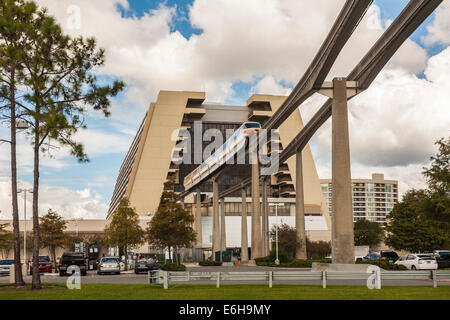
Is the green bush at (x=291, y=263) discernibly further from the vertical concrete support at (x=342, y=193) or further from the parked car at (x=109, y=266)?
the parked car at (x=109, y=266)

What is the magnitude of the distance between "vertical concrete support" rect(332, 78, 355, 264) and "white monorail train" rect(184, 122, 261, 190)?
77.2 feet

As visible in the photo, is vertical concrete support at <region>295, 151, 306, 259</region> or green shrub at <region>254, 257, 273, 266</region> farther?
vertical concrete support at <region>295, 151, 306, 259</region>

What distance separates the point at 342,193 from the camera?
114 ft

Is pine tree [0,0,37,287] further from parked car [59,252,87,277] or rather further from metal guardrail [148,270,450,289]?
parked car [59,252,87,277]

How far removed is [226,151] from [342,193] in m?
34.6

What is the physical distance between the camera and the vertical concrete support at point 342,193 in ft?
114

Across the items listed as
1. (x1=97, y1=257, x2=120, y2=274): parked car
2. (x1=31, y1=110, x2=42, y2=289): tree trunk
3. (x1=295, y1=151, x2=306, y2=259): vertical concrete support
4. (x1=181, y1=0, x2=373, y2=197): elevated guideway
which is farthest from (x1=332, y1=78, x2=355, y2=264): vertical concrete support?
(x1=295, y1=151, x2=306, y2=259): vertical concrete support

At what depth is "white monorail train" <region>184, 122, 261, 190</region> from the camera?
58.7 meters

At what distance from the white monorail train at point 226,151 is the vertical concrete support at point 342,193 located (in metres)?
23.5

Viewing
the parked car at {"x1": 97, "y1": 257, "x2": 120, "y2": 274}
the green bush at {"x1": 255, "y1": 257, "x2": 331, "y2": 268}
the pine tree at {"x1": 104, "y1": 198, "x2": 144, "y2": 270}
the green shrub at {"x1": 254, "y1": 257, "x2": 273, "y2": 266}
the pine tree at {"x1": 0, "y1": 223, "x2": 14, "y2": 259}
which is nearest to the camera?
the parked car at {"x1": 97, "y1": 257, "x2": 120, "y2": 274}

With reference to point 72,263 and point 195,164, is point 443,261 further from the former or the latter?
point 195,164

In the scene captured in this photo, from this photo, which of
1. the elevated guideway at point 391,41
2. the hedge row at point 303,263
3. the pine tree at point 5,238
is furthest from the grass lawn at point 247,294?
the pine tree at point 5,238
